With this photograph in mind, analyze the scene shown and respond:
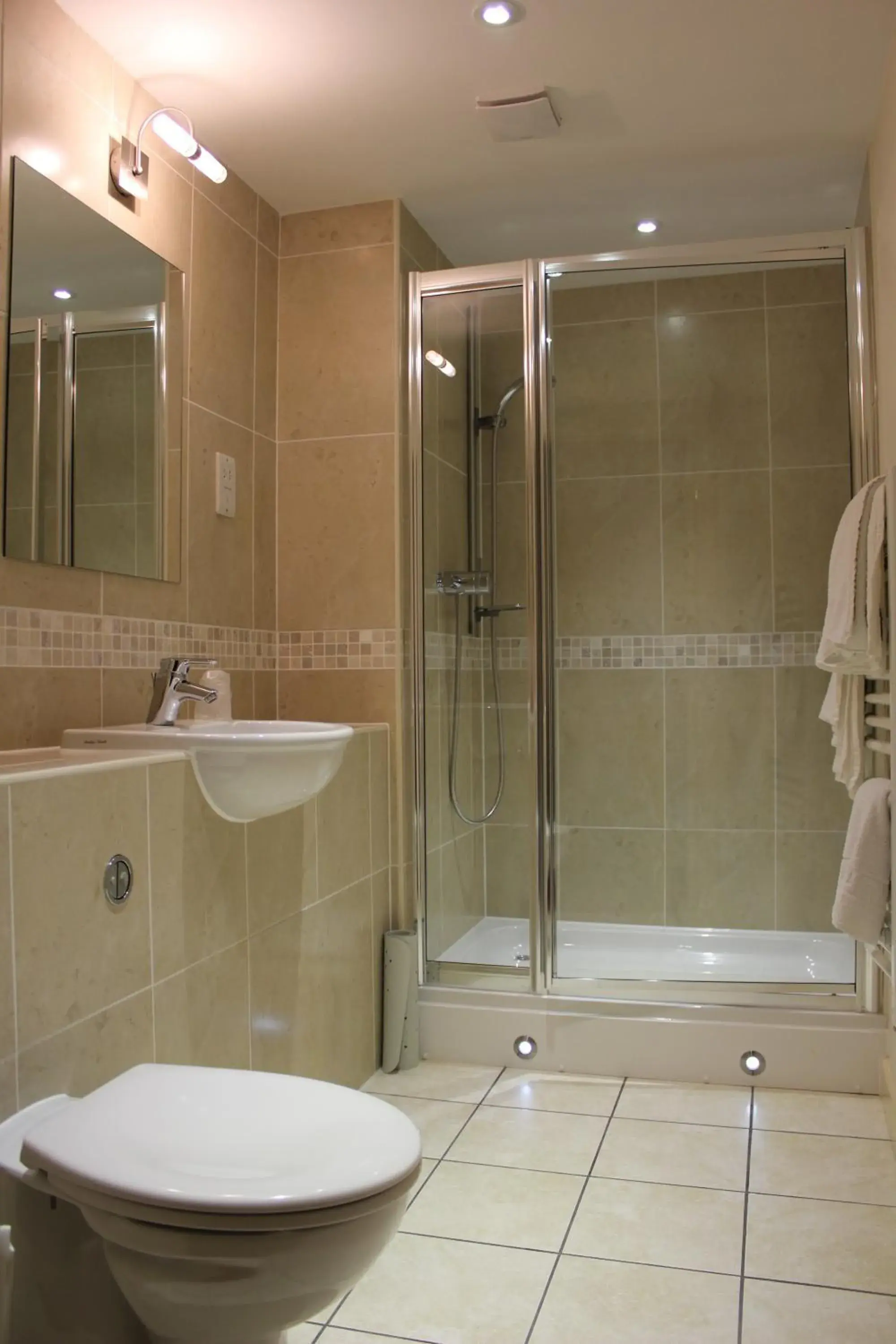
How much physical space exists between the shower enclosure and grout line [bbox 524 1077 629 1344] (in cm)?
35

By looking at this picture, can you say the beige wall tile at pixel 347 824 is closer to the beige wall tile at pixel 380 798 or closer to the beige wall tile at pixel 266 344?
the beige wall tile at pixel 380 798

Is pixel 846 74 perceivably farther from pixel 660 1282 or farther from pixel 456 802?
pixel 660 1282

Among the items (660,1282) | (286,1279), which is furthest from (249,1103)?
(660,1282)

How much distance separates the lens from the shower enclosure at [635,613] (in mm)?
2803

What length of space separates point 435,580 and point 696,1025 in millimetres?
1344

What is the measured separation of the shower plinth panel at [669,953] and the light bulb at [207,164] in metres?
1.94

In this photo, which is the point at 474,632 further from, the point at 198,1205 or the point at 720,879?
the point at 198,1205

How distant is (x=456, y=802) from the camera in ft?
9.64

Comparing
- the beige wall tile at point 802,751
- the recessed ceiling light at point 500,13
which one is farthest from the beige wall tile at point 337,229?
the beige wall tile at point 802,751

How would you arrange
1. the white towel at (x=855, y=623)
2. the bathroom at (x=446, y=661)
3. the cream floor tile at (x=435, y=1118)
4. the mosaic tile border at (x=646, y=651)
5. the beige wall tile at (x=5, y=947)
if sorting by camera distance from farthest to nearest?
the mosaic tile border at (x=646, y=651)
the cream floor tile at (x=435, y=1118)
the white towel at (x=855, y=623)
the bathroom at (x=446, y=661)
the beige wall tile at (x=5, y=947)

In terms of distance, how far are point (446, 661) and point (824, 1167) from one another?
4.97 ft

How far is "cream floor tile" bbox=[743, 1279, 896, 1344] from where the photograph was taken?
156 cm

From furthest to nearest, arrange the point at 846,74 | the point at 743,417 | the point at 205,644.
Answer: the point at 743,417, the point at 205,644, the point at 846,74

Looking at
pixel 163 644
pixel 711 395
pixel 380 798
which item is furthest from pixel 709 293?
pixel 163 644
